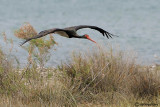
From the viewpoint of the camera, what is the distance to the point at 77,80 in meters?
8.41

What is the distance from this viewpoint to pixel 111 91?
8.61 m

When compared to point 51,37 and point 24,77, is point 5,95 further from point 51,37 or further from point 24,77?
point 51,37

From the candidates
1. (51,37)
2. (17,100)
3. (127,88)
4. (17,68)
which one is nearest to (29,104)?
(17,100)

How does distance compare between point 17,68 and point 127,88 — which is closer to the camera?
point 17,68

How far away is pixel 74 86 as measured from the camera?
827 cm

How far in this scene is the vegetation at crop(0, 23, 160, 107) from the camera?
25.4ft

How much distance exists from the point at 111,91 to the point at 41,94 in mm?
1646

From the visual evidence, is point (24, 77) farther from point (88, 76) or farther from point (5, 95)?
point (88, 76)

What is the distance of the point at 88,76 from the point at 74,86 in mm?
528

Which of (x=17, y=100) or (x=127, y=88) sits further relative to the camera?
(x=127, y=88)

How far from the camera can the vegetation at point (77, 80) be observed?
25.4 ft

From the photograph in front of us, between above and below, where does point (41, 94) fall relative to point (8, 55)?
below

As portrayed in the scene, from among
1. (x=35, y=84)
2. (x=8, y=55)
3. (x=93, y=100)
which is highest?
(x=8, y=55)

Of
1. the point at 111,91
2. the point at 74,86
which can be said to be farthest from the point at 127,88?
the point at 74,86
